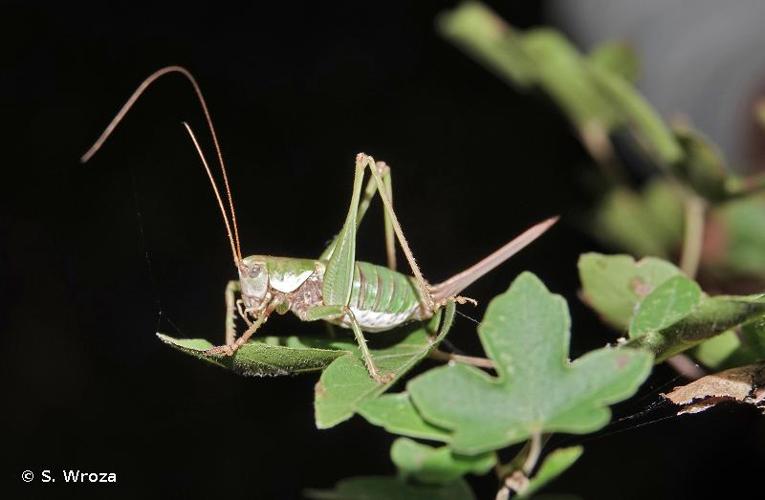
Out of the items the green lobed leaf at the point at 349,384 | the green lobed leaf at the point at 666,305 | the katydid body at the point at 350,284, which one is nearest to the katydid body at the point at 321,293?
the katydid body at the point at 350,284

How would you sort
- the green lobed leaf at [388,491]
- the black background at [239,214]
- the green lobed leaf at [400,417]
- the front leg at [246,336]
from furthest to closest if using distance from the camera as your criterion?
the black background at [239,214] < the front leg at [246,336] < the green lobed leaf at [400,417] < the green lobed leaf at [388,491]

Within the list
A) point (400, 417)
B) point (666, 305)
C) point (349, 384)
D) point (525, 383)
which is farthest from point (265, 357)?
point (666, 305)

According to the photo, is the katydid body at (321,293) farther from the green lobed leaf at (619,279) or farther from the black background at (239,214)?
the black background at (239,214)

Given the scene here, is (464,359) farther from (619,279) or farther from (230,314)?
(230,314)

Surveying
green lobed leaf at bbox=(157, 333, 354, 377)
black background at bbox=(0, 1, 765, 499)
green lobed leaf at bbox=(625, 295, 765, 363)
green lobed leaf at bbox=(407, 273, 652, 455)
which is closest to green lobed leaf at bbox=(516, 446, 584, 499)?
green lobed leaf at bbox=(407, 273, 652, 455)

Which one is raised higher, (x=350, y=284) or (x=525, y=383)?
(x=350, y=284)

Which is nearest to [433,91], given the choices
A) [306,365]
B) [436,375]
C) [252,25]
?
[252,25]
